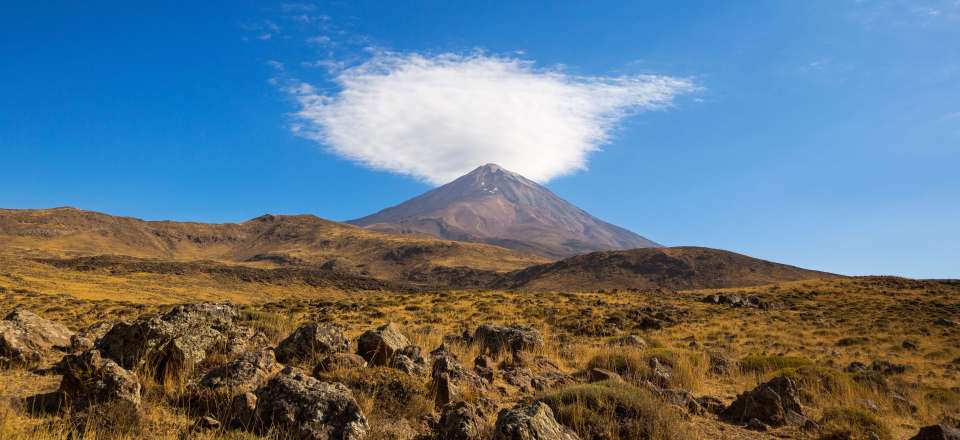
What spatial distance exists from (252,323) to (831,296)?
42341mm

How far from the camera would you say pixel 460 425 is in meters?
4.47

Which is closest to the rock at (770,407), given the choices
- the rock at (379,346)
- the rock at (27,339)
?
the rock at (379,346)

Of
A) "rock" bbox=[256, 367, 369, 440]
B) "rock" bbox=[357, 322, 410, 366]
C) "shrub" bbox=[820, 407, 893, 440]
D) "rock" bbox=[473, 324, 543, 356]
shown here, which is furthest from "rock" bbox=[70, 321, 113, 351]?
"shrub" bbox=[820, 407, 893, 440]

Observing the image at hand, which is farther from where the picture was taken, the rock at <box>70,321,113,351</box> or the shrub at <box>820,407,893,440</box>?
the rock at <box>70,321,113,351</box>

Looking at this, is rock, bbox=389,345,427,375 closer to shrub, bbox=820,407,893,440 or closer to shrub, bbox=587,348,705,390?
shrub, bbox=587,348,705,390

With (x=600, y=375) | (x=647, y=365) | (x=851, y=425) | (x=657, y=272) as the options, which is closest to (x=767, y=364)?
(x=647, y=365)

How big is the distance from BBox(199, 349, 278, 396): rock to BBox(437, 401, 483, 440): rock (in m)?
2.03

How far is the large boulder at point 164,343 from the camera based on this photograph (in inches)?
229

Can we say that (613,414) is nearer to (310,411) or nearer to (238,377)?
(310,411)

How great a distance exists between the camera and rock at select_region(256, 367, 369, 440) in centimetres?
426

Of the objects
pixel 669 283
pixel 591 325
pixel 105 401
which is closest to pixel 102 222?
pixel 669 283

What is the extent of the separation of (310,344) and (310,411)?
291 cm

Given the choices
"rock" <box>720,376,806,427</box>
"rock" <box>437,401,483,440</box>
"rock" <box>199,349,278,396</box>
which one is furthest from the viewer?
"rock" <box>720,376,806,427</box>

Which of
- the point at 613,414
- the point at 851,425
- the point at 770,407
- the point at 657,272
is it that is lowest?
the point at 851,425
